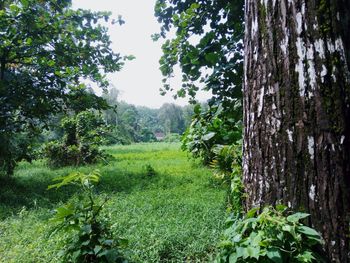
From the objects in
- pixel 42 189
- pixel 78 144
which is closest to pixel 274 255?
pixel 42 189

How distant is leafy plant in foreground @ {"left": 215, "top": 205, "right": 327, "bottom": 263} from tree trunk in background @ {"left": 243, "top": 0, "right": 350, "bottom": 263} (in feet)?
0.22

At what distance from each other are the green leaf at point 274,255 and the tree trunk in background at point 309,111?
8.3 inches

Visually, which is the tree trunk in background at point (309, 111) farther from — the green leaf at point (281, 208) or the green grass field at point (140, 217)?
the green grass field at point (140, 217)

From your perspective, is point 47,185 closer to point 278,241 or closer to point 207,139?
point 207,139

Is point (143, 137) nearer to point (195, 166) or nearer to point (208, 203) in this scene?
point (195, 166)

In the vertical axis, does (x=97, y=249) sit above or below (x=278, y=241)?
below

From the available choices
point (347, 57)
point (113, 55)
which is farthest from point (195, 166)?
point (347, 57)

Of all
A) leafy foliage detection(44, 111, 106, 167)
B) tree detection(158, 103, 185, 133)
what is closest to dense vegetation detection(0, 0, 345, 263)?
leafy foliage detection(44, 111, 106, 167)

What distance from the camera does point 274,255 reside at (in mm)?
1116

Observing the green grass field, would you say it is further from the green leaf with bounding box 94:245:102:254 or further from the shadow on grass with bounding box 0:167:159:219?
the green leaf with bounding box 94:245:102:254

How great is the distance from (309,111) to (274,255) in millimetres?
567

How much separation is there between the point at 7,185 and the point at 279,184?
5.82 m

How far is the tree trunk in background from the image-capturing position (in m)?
1.19

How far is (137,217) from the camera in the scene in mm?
3691
